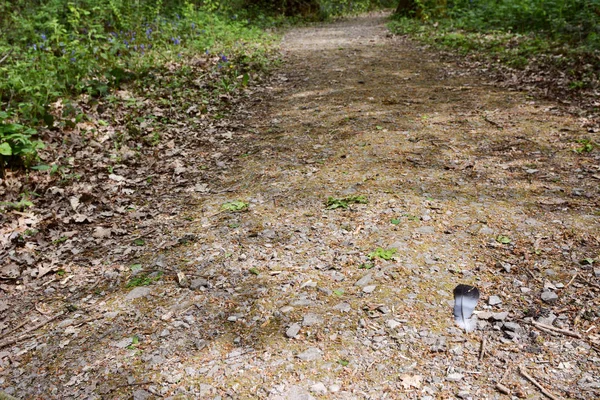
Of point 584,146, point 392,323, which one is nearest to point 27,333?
point 392,323

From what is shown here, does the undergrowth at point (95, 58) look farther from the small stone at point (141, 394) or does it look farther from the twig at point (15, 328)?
the small stone at point (141, 394)

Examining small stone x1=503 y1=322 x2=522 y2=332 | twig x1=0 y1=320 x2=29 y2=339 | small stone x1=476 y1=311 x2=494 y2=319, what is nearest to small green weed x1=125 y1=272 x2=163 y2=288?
twig x1=0 y1=320 x2=29 y2=339

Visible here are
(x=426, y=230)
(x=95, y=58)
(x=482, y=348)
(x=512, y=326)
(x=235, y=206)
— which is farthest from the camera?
(x=95, y=58)

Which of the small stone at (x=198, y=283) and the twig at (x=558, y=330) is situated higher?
the small stone at (x=198, y=283)

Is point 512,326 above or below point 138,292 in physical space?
below

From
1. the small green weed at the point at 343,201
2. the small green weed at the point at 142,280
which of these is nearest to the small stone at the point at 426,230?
the small green weed at the point at 343,201

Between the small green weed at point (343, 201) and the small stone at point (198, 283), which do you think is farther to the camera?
the small green weed at point (343, 201)

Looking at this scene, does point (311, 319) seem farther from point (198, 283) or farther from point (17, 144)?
point (17, 144)

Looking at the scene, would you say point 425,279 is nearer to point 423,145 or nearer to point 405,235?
point 405,235

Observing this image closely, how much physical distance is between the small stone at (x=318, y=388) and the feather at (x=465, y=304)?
0.85m

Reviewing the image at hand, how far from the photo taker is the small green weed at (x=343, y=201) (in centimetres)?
371

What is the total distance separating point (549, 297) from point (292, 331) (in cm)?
151

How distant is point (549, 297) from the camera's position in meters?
2.52

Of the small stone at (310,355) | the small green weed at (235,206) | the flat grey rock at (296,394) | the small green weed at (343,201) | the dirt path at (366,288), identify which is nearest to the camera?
the flat grey rock at (296,394)
